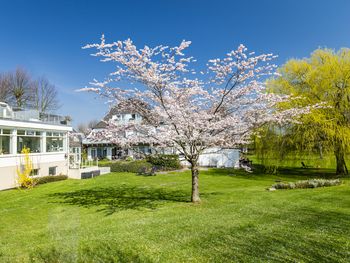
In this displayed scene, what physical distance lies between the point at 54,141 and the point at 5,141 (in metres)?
5.01

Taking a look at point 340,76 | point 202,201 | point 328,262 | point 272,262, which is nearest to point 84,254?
point 272,262

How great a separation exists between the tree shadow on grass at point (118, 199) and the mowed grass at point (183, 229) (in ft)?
0.25

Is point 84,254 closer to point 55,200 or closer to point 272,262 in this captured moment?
point 272,262

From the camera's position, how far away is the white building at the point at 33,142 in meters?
15.9

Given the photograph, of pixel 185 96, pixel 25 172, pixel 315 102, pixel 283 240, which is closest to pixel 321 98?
pixel 315 102

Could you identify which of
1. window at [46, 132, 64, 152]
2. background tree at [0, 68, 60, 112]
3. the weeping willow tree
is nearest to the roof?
the weeping willow tree

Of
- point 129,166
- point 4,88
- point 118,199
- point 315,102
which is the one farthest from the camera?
point 4,88

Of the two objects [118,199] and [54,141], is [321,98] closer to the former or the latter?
[118,199]

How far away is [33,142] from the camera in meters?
18.9

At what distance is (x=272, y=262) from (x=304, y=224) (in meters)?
2.63

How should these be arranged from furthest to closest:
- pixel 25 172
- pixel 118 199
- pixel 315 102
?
pixel 315 102 < pixel 25 172 < pixel 118 199

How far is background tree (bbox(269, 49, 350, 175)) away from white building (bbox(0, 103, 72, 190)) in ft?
55.0

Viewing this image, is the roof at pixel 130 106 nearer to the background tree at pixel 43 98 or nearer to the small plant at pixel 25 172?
the small plant at pixel 25 172

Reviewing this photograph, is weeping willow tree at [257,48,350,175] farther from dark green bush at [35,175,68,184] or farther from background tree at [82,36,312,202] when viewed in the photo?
dark green bush at [35,175,68,184]
